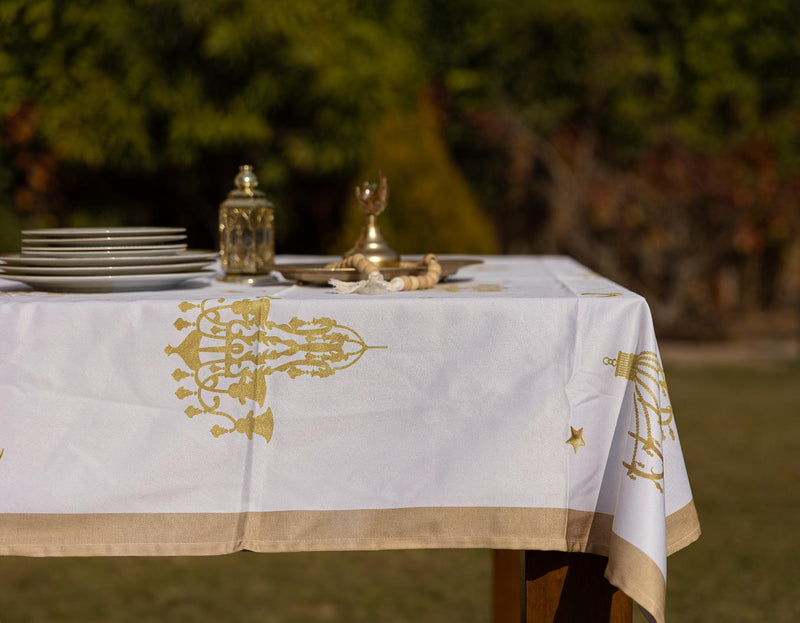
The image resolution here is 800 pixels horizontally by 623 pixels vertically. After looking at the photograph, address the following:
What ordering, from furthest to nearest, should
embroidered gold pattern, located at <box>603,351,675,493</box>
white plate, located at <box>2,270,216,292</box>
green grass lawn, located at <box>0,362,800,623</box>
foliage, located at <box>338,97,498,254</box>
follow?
foliage, located at <box>338,97,498,254</box> → green grass lawn, located at <box>0,362,800,623</box> → white plate, located at <box>2,270,216,292</box> → embroidered gold pattern, located at <box>603,351,675,493</box>

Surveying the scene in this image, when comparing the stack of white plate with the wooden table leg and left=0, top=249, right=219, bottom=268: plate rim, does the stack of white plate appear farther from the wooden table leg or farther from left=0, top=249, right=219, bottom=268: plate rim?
the wooden table leg

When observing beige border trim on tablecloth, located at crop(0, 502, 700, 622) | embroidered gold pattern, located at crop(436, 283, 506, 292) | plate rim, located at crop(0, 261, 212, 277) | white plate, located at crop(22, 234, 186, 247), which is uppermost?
white plate, located at crop(22, 234, 186, 247)

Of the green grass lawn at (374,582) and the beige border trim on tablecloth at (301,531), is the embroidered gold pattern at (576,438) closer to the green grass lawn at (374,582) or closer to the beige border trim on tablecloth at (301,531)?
the beige border trim on tablecloth at (301,531)

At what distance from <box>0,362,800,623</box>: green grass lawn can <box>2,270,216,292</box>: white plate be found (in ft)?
5.71

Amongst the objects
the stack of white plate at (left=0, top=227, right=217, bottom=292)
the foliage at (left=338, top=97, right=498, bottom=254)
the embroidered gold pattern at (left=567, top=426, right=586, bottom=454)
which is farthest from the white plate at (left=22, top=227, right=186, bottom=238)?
the foliage at (left=338, top=97, right=498, bottom=254)

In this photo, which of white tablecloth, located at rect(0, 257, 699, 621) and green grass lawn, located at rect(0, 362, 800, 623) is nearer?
white tablecloth, located at rect(0, 257, 699, 621)

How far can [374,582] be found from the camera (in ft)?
11.4

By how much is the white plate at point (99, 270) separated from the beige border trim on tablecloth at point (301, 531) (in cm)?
39

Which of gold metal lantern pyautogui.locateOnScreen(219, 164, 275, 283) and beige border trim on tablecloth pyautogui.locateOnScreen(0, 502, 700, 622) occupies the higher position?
gold metal lantern pyautogui.locateOnScreen(219, 164, 275, 283)

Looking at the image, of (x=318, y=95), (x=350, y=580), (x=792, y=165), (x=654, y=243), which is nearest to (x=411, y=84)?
(x=318, y=95)

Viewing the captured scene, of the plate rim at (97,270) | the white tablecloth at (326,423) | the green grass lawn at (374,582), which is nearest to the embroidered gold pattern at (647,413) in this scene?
the white tablecloth at (326,423)

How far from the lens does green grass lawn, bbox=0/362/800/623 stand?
3139 mm

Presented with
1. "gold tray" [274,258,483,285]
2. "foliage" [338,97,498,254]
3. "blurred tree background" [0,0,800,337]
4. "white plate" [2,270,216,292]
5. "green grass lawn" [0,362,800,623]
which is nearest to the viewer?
"white plate" [2,270,216,292]

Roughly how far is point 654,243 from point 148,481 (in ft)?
25.9
